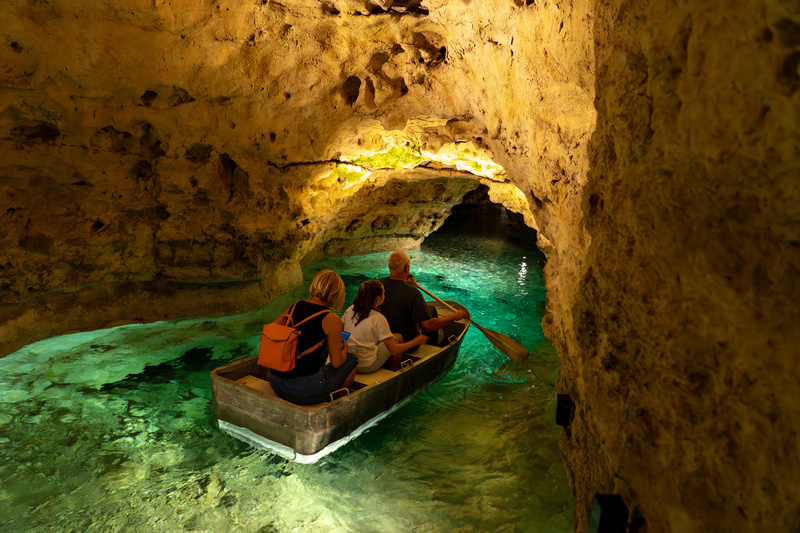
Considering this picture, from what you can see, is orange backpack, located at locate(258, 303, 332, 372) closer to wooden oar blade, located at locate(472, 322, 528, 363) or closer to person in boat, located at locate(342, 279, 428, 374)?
person in boat, located at locate(342, 279, 428, 374)

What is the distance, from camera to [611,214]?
2441 millimetres

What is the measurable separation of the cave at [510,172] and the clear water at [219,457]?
566 mm

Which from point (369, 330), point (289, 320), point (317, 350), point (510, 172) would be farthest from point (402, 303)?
point (510, 172)

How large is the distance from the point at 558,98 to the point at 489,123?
168 centimetres

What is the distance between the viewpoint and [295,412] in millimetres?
3789

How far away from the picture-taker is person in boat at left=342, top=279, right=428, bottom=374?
14.7 ft

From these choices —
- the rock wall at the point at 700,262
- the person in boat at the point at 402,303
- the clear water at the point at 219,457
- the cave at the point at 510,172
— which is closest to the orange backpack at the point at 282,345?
the clear water at the point at 219,457

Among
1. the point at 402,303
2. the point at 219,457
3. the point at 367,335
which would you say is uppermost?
the point at 402,303

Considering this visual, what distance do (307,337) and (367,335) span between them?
94 cm

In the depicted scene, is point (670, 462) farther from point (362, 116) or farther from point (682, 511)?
point (362, 116)

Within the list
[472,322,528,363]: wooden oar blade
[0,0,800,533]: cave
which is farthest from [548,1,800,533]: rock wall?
[472,322,528,363]: wooden oar blade

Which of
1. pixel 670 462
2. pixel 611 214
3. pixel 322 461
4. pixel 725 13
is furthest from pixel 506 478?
pixel 725 13

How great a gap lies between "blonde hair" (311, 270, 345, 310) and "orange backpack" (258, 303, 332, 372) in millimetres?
132

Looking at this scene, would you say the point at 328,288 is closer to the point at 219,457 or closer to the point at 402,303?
the point at 402,303
